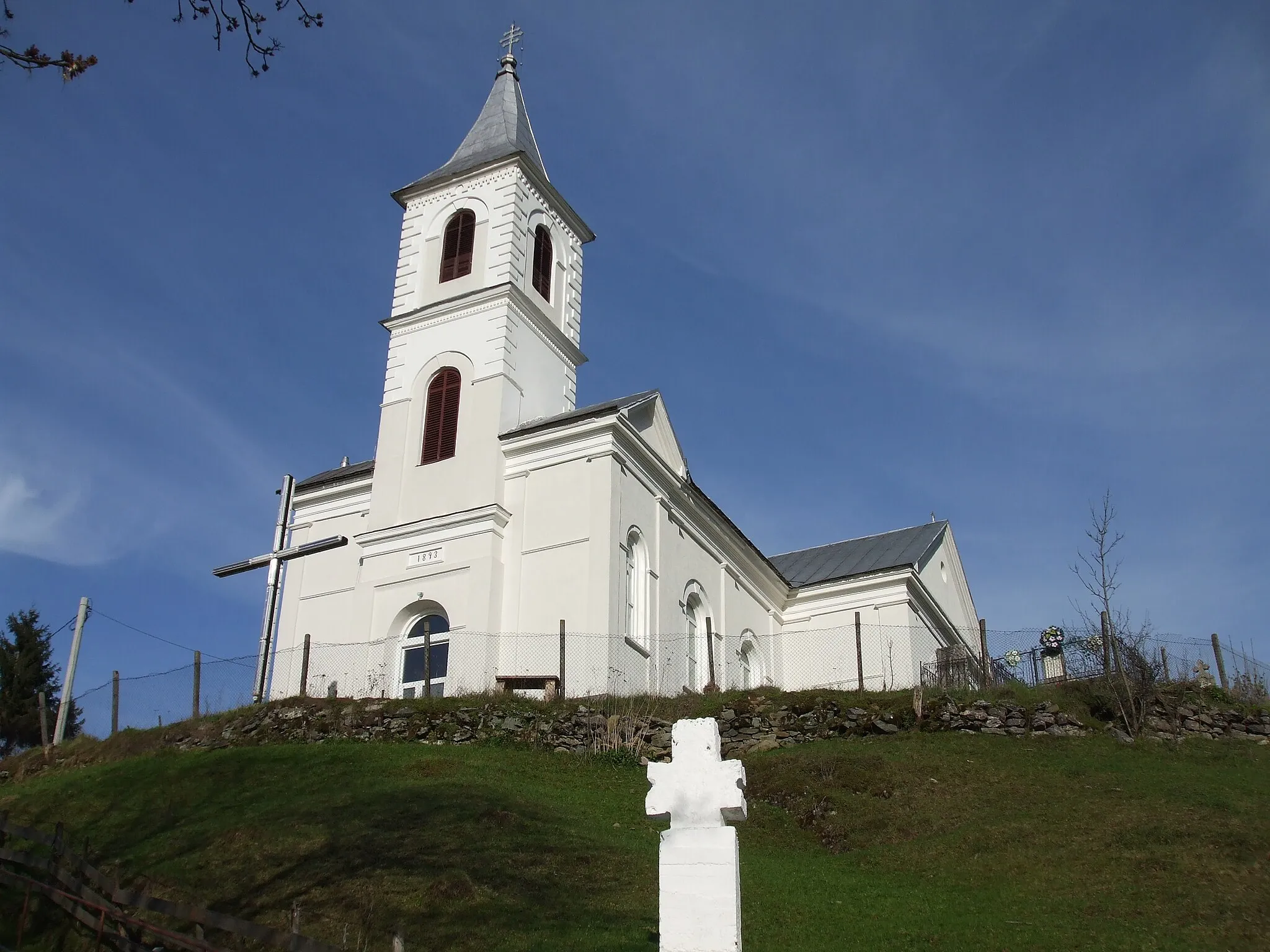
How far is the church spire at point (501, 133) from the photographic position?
121ft

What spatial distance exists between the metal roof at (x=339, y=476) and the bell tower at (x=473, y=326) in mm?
1535

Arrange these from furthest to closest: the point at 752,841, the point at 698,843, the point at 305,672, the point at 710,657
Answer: the point at 710,657, the point at 305,672, the point at 752,841, the point at 698,843

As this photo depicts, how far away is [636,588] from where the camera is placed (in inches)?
1224

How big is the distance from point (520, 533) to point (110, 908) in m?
18.3

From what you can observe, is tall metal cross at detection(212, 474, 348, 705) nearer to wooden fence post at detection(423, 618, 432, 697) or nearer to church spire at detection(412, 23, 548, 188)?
wooden fence post at detection(423, 618, 432, 697)

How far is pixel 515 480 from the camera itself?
1220 inches

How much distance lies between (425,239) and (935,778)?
2203cm

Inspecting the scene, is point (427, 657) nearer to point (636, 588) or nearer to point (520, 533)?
point (520, 533)

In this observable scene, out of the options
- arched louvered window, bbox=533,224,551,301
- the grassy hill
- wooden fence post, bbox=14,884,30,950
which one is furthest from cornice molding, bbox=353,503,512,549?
wooden fence post, bbox=14,884,30,950

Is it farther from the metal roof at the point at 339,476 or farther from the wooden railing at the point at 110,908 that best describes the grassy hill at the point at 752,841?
the metal roof at the point at 339,476

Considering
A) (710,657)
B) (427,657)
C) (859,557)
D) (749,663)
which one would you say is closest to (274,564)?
(427,657)

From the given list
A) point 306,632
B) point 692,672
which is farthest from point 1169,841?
point 306,632

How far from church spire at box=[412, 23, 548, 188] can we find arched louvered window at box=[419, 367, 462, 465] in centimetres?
700

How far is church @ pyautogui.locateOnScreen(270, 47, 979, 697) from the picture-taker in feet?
95.1
